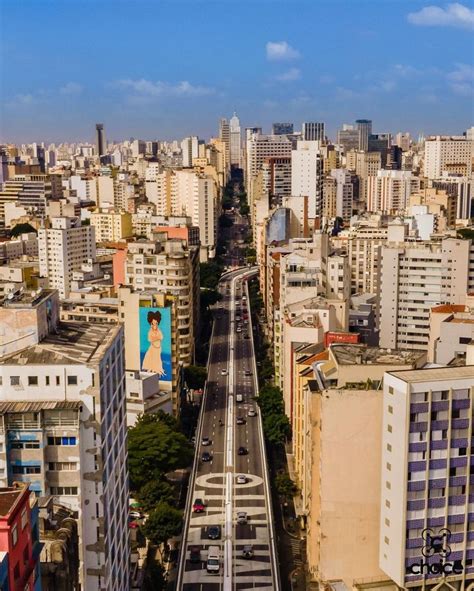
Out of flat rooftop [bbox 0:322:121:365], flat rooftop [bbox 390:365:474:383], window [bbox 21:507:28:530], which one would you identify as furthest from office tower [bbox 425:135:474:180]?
window [bbox 21:507:28:530]

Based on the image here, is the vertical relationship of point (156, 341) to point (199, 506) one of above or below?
above

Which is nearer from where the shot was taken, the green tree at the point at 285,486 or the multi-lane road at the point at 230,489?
the multi-lane road at the point at 230,489

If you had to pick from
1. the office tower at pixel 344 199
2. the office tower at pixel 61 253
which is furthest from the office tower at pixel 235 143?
the office tower at pixel 61 253

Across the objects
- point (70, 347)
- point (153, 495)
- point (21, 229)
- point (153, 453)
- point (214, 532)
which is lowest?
point (214, 532)

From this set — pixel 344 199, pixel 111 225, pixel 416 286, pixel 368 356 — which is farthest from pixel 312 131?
pixel 368 356

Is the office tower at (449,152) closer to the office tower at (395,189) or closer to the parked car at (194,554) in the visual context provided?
the office tower at (395,189)
